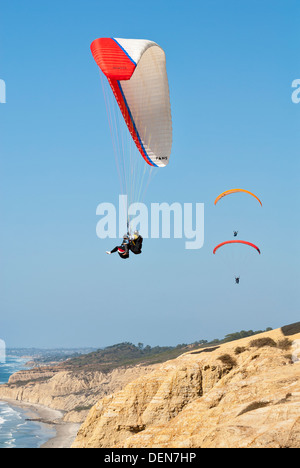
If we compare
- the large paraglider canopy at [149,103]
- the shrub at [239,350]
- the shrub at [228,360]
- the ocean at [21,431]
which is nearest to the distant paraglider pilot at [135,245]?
the large paraglider canopy at [149,103]

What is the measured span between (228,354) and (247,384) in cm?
988

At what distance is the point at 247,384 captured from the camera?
2562cm

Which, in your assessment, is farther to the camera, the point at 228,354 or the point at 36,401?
the point at 36,401

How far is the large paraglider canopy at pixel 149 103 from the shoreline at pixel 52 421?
144ft

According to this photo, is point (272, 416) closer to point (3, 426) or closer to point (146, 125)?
point (146, 125)

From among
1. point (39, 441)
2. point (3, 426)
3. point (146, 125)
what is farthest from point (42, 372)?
point (146, 125)

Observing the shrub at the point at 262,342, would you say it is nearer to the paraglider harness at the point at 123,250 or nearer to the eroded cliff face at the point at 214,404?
the eroded cliff face at the point at 214,404

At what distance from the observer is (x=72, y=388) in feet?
372

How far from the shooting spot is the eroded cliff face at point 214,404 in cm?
1830

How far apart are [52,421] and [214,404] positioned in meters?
67.3

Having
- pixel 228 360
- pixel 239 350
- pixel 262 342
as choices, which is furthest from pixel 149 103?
pixel 262 342

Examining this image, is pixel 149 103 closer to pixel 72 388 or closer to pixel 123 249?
pixel 123 249

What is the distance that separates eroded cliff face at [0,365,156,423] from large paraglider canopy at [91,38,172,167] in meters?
68.2
